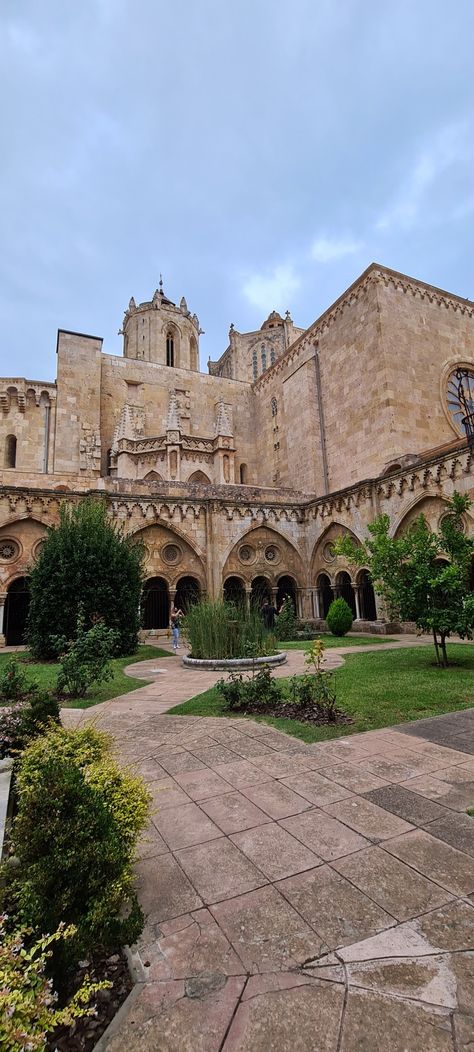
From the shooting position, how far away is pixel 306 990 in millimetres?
1633

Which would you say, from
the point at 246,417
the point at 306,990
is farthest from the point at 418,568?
the point at 246,417

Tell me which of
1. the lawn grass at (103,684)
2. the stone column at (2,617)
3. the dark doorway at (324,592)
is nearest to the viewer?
the lawn grass at (103,684)

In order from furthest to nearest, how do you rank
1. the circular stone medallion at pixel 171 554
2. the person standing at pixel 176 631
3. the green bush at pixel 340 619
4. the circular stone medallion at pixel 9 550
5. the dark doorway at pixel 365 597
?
the circular stone medallion at pixel 171 554
the dark doorway at pixel 365 597
the circular stone medallion at pixel 9 550
the green bush at pixel 340 619
the person standing at pixel 176 631

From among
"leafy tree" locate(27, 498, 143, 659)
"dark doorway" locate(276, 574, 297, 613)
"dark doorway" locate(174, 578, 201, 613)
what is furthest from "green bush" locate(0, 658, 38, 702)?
"dark doorway" locate(276, 574, 297, 613)

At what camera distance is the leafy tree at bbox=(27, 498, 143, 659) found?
1125 centimetres

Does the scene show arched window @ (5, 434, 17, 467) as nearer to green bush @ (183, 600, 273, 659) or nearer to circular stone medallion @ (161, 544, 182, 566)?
circular stone medallion @ (161, 544, 182, 566)

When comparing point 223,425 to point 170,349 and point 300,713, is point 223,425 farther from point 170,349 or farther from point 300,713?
point 300,713

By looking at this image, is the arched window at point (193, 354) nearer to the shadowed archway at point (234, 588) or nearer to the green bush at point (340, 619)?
the shadowed archway at point (234, 588)

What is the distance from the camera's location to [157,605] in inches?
702

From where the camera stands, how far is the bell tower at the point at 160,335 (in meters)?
34.8

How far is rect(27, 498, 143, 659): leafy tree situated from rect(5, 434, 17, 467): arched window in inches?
530

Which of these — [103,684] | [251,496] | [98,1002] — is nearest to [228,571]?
[251,496]

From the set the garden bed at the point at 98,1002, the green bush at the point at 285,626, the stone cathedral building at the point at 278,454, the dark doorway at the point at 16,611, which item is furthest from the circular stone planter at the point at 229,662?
the dark doorway at the point at 16,611

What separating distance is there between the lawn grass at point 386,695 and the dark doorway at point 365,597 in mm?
7651
